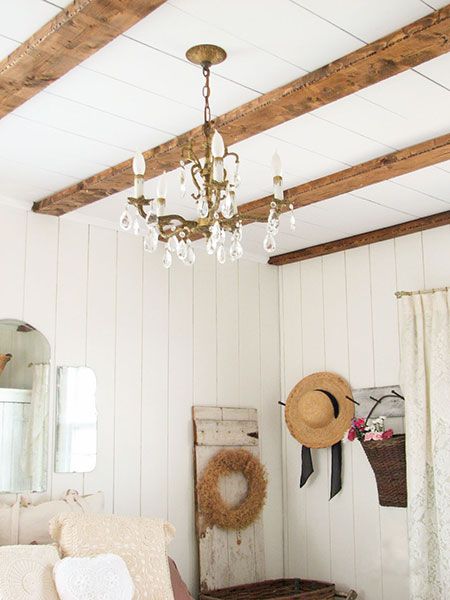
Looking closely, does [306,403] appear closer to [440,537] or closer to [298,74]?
[440,537]

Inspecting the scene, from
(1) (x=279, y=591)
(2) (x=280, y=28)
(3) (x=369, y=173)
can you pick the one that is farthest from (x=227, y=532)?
(2) (x=280, y=28)

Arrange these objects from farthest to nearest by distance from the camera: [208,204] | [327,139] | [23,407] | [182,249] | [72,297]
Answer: [72,297] < [23,407] < [327,139] < [182,249] < [208,204]

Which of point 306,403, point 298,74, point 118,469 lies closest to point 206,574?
point 118,469

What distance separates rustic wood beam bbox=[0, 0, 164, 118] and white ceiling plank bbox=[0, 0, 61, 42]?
18 millimetres

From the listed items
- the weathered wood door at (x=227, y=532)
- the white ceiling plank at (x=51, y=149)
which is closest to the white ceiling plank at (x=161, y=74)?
the white ceiling plank at (x=51, y=149)

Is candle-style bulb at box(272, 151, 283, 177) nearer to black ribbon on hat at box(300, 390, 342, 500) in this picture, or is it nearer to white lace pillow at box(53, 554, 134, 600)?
white lace pillow at box(53, 554, 134, 600)

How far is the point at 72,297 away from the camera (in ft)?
13.8

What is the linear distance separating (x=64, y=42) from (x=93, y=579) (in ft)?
6.40

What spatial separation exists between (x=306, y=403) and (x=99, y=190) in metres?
1.92

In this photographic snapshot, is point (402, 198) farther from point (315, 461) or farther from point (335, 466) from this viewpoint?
point (315, 461)

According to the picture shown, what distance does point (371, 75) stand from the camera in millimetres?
2520

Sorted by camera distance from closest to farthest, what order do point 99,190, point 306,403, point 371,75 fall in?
point 371,75, point 99,190, point 306,403

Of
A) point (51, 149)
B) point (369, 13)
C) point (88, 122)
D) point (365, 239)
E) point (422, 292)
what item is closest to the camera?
point (369, 13)

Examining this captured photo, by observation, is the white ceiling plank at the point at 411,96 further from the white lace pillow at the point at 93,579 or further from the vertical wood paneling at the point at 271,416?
the vertical wood paneling at the point at 271,416
